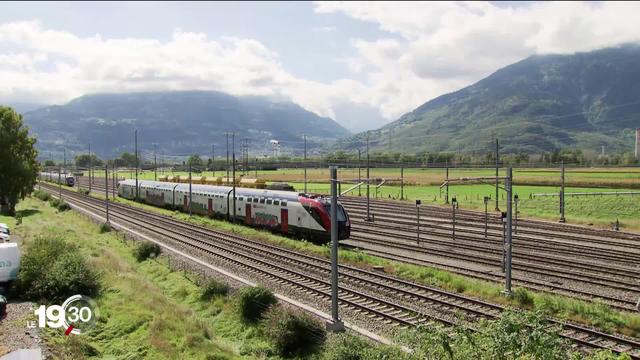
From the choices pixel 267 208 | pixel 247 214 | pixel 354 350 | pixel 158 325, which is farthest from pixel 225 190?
pixel 354 350

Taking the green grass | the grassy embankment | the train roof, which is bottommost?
the green grass

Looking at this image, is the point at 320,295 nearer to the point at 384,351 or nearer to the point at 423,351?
the point at 384,351

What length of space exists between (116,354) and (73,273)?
7.71 m

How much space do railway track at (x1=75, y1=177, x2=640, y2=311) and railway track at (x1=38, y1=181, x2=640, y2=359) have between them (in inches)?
189

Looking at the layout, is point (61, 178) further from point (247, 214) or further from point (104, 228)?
point (247, 214)

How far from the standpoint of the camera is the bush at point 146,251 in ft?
121

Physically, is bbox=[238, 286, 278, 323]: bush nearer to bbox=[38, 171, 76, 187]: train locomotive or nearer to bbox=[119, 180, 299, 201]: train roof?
bbox=[119, 180, 299, 201]: train roof

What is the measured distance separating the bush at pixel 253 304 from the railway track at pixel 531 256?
12347mm

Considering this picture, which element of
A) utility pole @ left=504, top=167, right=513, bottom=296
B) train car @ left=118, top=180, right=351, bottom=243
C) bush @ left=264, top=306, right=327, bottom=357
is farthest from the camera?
train car @ left=118, top=180, right=351, bottom=243

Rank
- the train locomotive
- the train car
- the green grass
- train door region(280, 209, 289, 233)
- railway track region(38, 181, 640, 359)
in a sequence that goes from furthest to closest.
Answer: the train locomotive
train door region(280, 209, 289, 233)
the train car
railway track region(38, 181, 640, 359)
the green grass

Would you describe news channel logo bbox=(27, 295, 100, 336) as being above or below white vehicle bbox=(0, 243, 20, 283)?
below

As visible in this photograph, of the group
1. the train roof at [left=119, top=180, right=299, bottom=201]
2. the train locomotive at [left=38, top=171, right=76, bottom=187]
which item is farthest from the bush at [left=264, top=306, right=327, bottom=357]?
the train locomotive at [left=38, top=171, right=76, bottom=187]

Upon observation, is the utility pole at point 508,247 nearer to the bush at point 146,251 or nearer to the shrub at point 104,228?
the bush at point 146,251

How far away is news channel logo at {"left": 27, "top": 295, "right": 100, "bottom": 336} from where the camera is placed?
20.6 m
